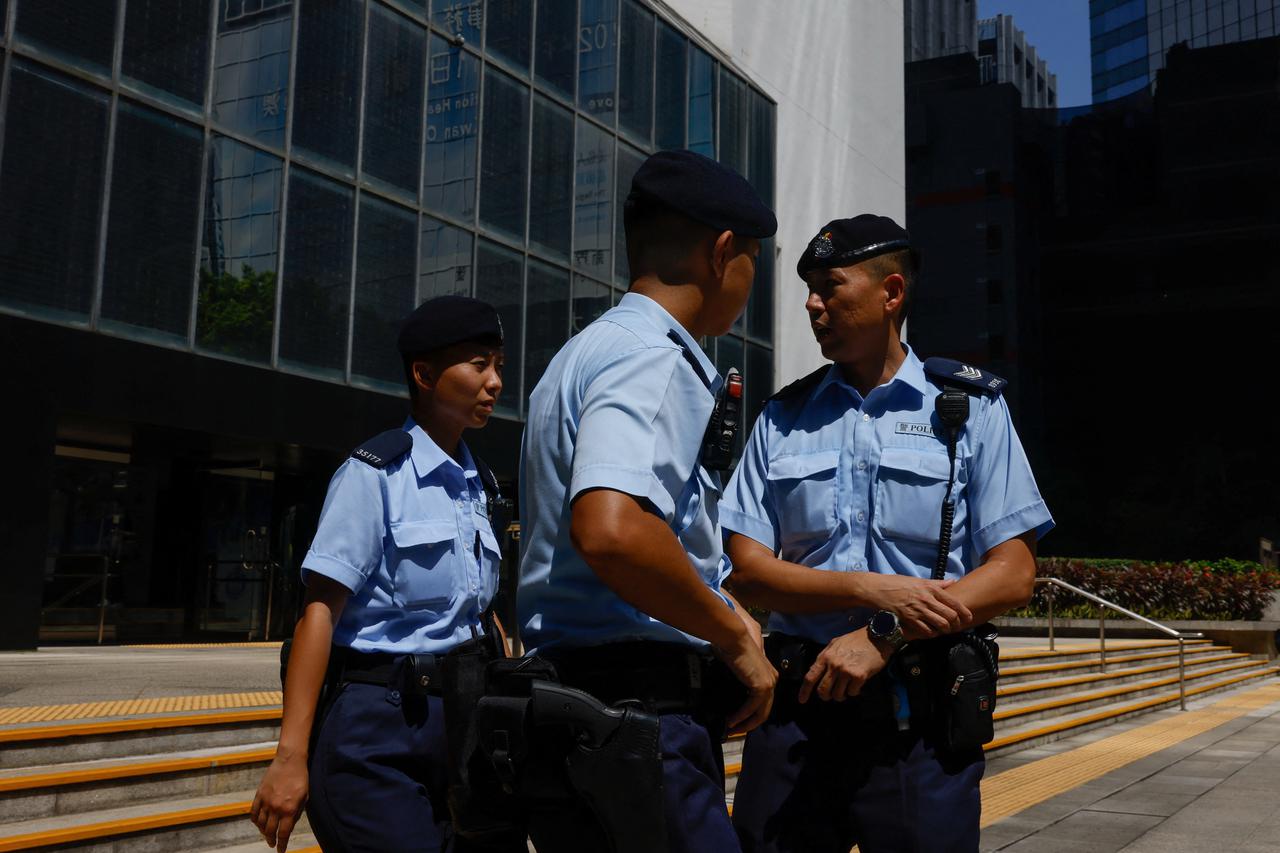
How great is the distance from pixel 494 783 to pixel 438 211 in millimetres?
14318

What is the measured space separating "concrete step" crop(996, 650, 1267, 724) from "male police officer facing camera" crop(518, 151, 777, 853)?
8.74 meters

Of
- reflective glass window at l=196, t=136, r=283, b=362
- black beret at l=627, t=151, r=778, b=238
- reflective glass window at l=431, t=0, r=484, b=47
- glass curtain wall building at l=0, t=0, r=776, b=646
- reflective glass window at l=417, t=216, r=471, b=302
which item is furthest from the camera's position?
reflective glass window at l=431, t=0, r=484, b=47

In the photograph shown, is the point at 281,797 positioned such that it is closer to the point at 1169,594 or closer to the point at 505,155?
the point at 505,155

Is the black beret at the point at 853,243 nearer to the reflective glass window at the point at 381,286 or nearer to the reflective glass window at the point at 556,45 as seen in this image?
the reflective glass window at the point at 381,286

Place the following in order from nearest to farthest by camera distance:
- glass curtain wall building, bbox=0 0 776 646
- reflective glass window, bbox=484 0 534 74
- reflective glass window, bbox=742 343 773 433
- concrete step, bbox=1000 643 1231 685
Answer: glass curtain wall building, bbox=0 0 776 646
concrete step, bbox=1000 643 1231 685
reflective glass window, bbox=484 0 534 74
reflective glass window, bbox=742 343 773 433

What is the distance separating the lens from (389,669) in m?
2.62

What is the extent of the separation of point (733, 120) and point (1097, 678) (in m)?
12.3

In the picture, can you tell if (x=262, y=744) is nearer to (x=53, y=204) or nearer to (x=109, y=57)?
(x=53, y=204)

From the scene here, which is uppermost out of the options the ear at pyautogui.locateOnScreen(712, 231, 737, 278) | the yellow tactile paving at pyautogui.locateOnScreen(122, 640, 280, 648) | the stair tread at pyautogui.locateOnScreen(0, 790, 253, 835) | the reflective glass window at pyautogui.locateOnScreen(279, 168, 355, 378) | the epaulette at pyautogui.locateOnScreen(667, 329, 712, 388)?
the reflective glass window at pyautogui.locateOnScreen(279, 168, 355, 378)

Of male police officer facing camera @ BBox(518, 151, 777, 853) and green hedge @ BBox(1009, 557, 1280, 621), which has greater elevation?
male police officer facing camera @ BBox(518, 151, 777, 853)

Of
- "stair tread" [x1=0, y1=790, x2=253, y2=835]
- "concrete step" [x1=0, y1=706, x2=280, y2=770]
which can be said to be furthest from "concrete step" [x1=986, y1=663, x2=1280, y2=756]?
"stair tread" [x1=0, y1=790, x2=253, y2=835]

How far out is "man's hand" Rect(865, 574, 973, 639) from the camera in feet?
7.79

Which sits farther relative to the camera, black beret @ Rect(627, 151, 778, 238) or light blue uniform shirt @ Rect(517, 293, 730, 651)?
black beret @ Rect(627, 151, 778, 238)

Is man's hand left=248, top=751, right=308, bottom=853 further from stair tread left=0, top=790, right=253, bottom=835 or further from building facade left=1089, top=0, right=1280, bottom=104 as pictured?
building facade left=1089, top=0, right=1280, bottom=104
